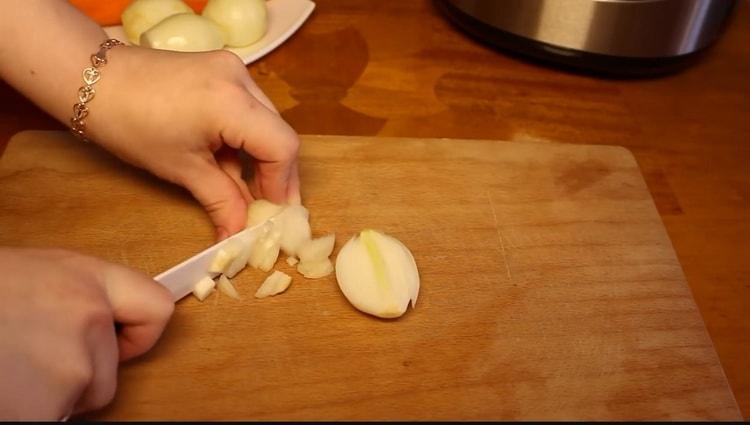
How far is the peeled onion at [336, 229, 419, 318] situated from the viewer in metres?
0.66

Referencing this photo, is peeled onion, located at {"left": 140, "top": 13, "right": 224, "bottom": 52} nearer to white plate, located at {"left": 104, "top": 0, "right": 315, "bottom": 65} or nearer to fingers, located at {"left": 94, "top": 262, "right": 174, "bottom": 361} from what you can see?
white plate, located at {"left": 104, "top": 0, "right": 315, "bottom": 65}

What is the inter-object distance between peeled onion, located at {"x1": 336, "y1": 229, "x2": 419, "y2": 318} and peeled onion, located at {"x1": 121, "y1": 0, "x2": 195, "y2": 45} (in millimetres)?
456

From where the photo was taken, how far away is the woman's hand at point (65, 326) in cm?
47

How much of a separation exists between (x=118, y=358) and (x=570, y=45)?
0.71 meters

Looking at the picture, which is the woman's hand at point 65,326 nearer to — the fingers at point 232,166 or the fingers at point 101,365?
the fingers at point 101,365

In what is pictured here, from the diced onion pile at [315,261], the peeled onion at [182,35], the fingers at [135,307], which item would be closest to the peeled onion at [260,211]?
the diced onion pile at [315,261]

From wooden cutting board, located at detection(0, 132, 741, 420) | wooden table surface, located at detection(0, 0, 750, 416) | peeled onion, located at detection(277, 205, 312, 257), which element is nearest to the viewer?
wooden cutting board, located at detection(0, 132, 741, 420)

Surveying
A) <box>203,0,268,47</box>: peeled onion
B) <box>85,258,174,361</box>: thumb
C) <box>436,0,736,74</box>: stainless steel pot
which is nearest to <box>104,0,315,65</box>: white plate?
<box>203,0,268,47</box>: peeled onion

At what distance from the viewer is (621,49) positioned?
99 centimetres

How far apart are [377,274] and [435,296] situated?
0.22ft

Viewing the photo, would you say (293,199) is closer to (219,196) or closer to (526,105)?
(219,196)

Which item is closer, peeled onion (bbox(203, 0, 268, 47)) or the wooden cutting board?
the wooden cutting board

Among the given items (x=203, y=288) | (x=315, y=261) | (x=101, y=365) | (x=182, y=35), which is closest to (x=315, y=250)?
(x=315, y=261)

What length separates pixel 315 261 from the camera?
2.36 ft
